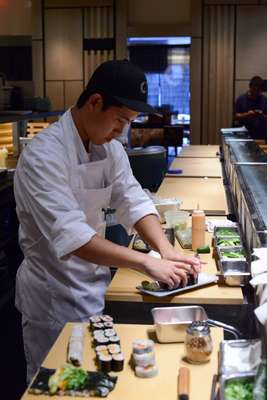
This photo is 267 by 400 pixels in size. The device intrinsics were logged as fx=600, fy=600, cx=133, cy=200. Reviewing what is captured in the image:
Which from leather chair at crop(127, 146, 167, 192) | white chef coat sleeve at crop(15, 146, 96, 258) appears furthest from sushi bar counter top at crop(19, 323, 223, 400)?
leather chair at crop(127, 146, 167, 192)

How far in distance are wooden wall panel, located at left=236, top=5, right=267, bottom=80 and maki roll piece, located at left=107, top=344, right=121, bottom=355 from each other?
32.4 ft

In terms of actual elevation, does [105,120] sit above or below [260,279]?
above

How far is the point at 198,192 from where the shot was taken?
475 centimetres

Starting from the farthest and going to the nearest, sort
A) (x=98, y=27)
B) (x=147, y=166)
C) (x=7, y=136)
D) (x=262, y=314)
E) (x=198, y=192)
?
1. (x=98, y=27)
2. (x=147, y=166)
3. (x=7, y=136)
4. (x=198, y=192)
5. (x=262, y=314)

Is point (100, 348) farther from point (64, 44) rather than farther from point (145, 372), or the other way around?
point (64, 44)

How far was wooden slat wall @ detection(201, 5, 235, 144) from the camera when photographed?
11.0m

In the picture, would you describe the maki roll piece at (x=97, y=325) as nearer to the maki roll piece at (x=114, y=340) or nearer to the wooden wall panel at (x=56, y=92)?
the maki roll piece at (x=114, y=340)

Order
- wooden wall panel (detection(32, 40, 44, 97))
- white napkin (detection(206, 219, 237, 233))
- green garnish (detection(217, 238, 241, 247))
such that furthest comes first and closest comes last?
wooden wall panel (detection(32, 40, 44, 97)) < white napkin (detection(206, 219, 237, 233)) < green garnish (detection(217, 238, 241, 247))

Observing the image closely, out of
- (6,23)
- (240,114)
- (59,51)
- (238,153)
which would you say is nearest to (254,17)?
(240,114)

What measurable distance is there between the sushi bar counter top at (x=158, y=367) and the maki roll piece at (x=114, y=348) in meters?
0.04

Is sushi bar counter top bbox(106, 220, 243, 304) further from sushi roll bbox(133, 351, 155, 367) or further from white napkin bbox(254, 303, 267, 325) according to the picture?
white napkin bbox(254, 303, 267, 325)

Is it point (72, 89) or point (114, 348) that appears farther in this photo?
point (72, 89)

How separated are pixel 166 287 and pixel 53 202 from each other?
597 mm

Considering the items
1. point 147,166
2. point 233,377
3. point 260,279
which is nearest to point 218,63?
point 147,166
